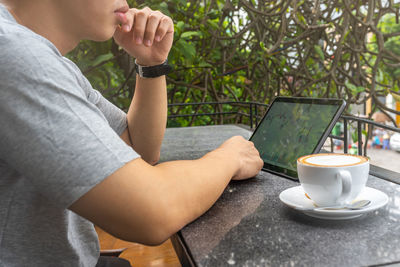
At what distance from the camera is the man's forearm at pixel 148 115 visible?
0.84 m

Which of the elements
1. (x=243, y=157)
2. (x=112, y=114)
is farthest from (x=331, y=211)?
(x=112, y=114)

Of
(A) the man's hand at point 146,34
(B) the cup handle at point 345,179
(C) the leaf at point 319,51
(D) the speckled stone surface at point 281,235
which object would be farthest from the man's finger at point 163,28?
(C) the leaf at point 319,51

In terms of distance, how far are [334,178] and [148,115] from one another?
1.64ft

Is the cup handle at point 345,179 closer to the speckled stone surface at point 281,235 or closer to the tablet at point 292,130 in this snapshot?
the speckled stone surface at point 281,235

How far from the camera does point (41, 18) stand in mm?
521

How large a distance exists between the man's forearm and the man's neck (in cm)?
29

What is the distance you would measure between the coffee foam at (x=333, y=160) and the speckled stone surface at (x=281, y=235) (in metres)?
0.07

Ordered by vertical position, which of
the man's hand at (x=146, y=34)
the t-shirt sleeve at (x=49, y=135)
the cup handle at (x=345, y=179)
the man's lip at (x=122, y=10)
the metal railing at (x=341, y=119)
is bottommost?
the metal railing at (x=341, y=119)

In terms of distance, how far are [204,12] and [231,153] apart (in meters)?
1.76

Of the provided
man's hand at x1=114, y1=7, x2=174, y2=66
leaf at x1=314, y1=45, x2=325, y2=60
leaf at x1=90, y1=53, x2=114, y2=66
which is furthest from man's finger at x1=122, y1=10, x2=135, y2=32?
leaf at x1=314, y1=45, x2=325, y2=60

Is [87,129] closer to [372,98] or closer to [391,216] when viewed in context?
[391,216]

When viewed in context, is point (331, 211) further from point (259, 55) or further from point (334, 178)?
point (259, 55)

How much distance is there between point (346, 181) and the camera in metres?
0.43

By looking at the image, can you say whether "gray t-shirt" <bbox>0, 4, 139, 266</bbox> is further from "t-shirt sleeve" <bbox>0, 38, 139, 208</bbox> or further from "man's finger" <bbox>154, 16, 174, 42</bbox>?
"man's finger" <bbox>154, 16, 174, 42</bbox>
